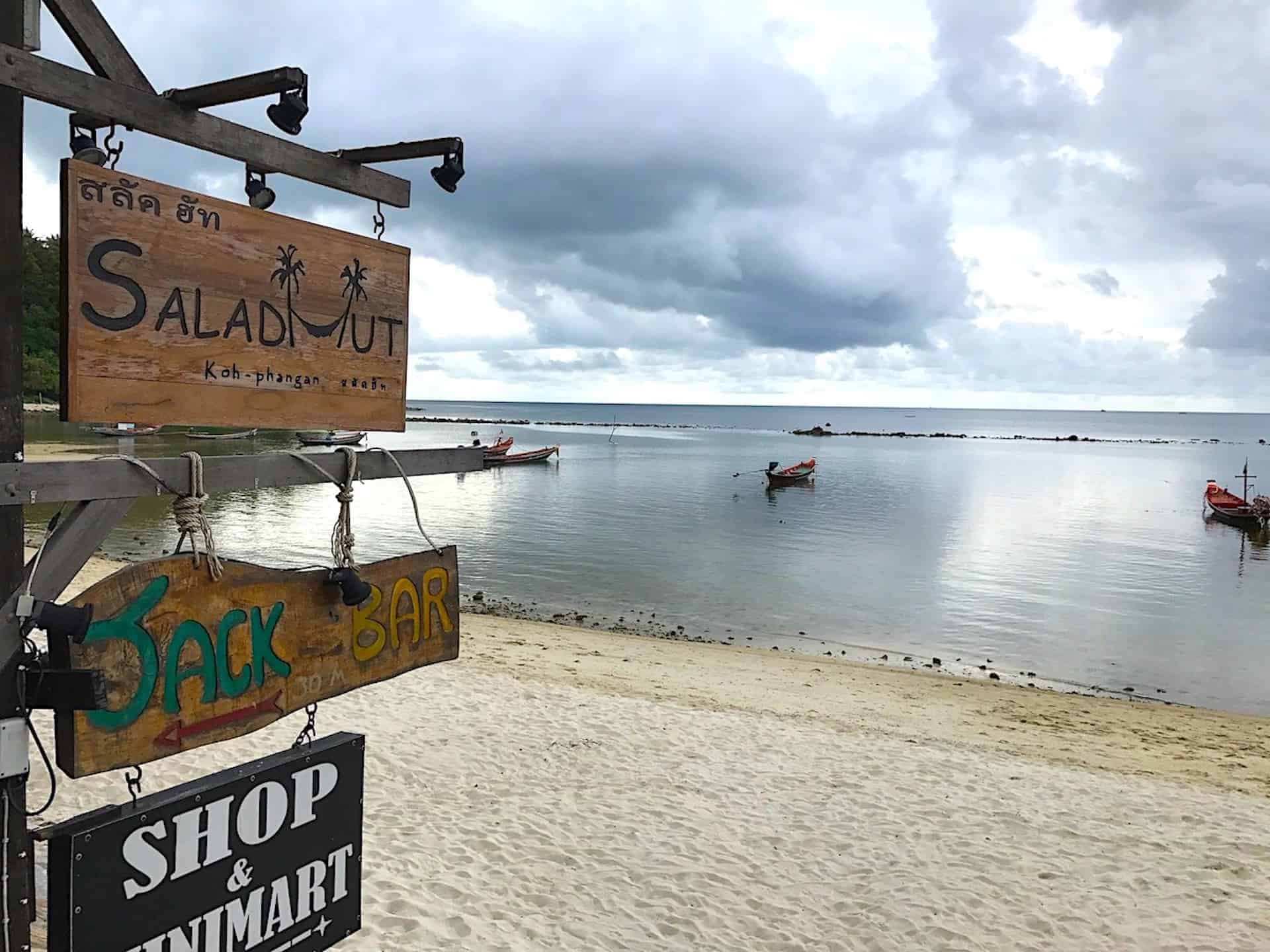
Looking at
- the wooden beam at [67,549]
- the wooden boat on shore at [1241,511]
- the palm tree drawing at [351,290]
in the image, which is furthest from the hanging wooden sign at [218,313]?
the wooden boat on shore at [1241,511]

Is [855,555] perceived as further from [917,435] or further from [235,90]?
[917,435]

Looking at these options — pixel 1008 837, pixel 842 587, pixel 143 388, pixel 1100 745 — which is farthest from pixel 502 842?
pixel 842 587

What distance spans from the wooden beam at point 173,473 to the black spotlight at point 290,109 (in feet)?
3.64

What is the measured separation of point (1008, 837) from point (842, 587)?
17597 mm

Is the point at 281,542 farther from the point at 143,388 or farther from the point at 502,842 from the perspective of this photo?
the point at 143,388

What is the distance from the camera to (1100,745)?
1095cm

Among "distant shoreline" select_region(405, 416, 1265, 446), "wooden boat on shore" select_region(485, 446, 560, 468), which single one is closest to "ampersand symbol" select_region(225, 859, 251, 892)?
"wooden boat on shore" select_region(485, 446, 560, 468)

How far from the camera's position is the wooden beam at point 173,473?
2312mm

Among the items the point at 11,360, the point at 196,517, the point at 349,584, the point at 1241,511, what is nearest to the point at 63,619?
the point at 196,517

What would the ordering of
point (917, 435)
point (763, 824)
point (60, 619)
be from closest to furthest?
point (60, 619)
point (763, 824)
point (917, 435)

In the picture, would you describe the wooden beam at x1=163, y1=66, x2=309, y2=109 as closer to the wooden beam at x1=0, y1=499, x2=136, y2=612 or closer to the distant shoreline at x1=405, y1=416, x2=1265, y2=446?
the wooden beam at x1=0, y1=499, x2=136, y2=612

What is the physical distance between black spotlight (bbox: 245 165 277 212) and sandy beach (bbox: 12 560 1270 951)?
3.93 meters

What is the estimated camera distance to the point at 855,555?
2955 centimetres

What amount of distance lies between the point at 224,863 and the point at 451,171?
2618 mm
